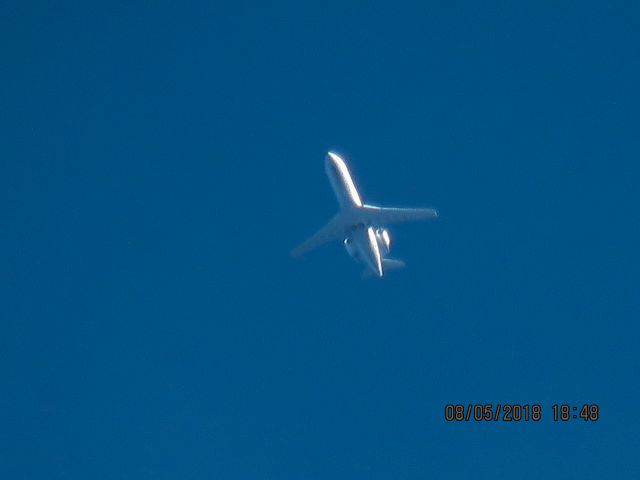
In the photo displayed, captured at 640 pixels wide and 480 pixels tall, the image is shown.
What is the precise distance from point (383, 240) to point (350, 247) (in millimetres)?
4749

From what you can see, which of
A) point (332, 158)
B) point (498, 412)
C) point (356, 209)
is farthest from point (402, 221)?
point (498, 412)

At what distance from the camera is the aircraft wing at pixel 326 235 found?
79.4 m

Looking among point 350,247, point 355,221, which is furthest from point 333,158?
point 350,247

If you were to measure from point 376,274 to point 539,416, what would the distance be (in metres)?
23.5

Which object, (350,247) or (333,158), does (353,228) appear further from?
(333,158)

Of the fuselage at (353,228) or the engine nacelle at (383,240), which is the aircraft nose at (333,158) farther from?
the engine nacelle at (383,240)

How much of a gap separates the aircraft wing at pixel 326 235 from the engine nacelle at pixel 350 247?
74 centimetres

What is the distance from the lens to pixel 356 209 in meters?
77.9

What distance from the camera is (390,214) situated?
254ft

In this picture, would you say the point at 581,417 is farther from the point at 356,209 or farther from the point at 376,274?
the point at 356,209

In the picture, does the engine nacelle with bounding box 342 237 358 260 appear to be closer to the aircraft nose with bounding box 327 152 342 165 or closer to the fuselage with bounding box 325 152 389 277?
the fuselage with bounding box 325 152 389 277

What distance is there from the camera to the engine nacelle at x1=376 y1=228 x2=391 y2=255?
8212 centimetres

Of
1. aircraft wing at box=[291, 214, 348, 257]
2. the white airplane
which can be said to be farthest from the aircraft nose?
aircraft wing at box=[291, 214, 348, 257]

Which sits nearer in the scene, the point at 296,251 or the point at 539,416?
the point at 539,416
